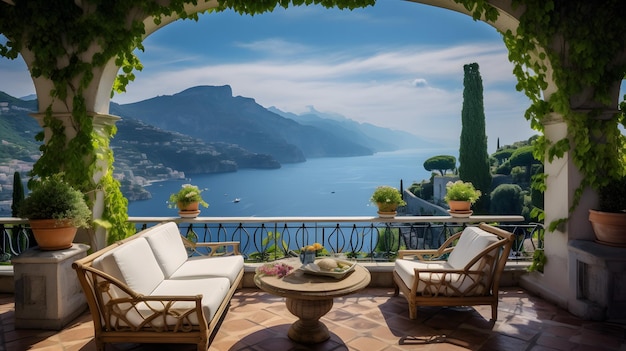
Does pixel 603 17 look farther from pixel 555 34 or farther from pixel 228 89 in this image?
pixel 228 89

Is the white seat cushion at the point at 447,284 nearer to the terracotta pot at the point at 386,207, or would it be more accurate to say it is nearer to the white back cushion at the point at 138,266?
the terracotta pot at the point at 386,207

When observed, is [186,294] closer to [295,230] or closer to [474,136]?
[295,230]

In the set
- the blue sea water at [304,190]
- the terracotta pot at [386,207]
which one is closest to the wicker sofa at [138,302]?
the terracotta pot at [386,207]

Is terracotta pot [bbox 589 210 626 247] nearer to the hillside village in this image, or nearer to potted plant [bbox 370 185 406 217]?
potted plant [bbox 370 185 406 217]

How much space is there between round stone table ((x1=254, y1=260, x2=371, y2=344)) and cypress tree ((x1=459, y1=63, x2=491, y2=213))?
16058 mm

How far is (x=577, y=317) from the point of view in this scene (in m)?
3.71

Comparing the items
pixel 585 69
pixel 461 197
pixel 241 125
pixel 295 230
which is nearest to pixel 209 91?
pixel 241 125

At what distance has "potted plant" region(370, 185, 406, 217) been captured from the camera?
5090 mm

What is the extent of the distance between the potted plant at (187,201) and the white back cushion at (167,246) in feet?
2.97

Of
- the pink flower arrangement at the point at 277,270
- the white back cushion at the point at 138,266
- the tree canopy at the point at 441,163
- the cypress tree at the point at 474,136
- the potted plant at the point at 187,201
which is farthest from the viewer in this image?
the tree canopy at the point at 441,163

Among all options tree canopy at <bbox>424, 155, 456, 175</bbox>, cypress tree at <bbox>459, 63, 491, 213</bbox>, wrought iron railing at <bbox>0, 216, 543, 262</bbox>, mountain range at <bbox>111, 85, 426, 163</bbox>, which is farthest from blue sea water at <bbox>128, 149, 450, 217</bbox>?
wrought iron railing at <bbox>0, 216, 543, 262</bbox>

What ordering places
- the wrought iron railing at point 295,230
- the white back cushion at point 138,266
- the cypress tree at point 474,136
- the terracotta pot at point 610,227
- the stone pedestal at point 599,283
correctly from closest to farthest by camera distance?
1. the white back cushion at point 138,266
2. the stone pedestal at point 599,283
3. the terracotta pot at point 610,227
4. the wrought iron railing at point 295,230
5. the cypress tree at point 474,136

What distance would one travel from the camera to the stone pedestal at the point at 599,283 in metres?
3.52

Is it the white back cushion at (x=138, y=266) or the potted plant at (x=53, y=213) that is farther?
the potted plant at (x=53, y=213)
